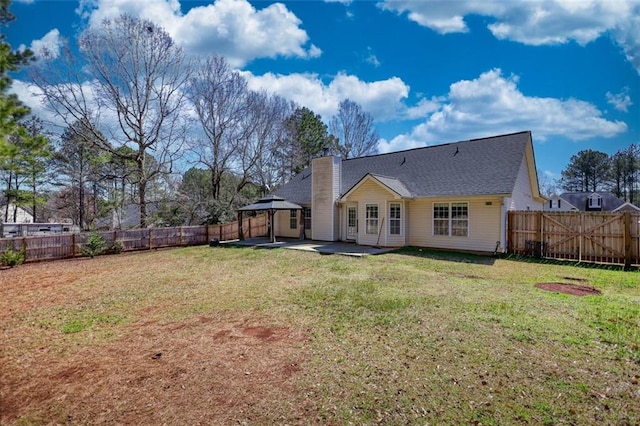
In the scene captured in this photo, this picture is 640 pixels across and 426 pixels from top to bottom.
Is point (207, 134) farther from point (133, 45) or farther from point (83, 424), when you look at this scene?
point (83, 424)

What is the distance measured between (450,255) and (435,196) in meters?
2.81

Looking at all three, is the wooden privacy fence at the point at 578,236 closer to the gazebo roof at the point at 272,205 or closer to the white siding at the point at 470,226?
the white siding at the point at 470,226

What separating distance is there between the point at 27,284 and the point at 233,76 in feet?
67.3

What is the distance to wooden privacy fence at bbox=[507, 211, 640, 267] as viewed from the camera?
1089 centimetres

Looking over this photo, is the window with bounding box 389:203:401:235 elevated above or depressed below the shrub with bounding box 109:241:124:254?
above

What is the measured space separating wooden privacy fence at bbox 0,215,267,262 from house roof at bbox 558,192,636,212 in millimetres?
36442

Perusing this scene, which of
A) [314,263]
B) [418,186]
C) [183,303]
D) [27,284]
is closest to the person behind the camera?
[183,303]

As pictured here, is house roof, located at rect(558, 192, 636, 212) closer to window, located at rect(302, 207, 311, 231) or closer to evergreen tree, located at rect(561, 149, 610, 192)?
evergreen tree, located at rect(561, 149, 610, 192)

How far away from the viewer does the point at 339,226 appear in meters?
18.4

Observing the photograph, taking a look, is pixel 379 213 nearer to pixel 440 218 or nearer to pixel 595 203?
pixel 440 218

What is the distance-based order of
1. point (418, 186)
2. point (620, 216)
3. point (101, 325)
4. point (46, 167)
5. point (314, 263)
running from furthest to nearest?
point (46, 167) < point (418, 186) < point (314, 263) < point (620, 216) < point (101, 325)

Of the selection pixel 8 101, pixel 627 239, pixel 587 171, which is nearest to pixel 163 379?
pixel 8 101

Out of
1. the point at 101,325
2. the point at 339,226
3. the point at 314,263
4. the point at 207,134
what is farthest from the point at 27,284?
the point at 207,134

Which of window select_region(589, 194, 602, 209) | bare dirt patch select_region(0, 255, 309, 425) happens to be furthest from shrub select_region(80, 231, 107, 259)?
window select_region(589, 194, 602, 209)
